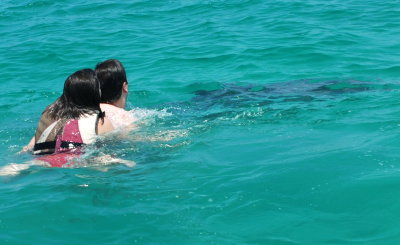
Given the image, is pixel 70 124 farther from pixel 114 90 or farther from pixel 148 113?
pixel 148 113

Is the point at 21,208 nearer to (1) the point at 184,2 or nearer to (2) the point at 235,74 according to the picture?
(2) the point at 235,74

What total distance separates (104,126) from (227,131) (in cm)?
180

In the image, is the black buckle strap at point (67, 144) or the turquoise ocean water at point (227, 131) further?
the black buckle strap at point (67, 144)

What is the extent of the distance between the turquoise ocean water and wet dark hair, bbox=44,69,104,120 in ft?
1.36

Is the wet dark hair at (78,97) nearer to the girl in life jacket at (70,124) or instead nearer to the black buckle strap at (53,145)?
the girl in life jacket at (70,124)

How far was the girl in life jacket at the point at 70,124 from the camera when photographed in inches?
217

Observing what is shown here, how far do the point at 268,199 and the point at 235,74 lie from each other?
600cm

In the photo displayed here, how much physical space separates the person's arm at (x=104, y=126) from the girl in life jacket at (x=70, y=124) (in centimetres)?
4

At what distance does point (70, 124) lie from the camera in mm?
5594

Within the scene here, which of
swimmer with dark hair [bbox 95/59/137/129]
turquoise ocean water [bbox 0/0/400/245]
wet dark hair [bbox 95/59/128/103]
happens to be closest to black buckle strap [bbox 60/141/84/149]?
turquoise ocean water [bbox 0/0/400/245]

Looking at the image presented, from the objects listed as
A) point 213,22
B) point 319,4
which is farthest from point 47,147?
point 319,4

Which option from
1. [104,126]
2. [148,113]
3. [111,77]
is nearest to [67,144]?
[104,126]

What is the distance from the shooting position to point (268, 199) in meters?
4.88

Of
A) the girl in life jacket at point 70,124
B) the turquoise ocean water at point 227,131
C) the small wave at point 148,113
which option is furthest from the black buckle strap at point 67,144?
the small wave at point 148,113
